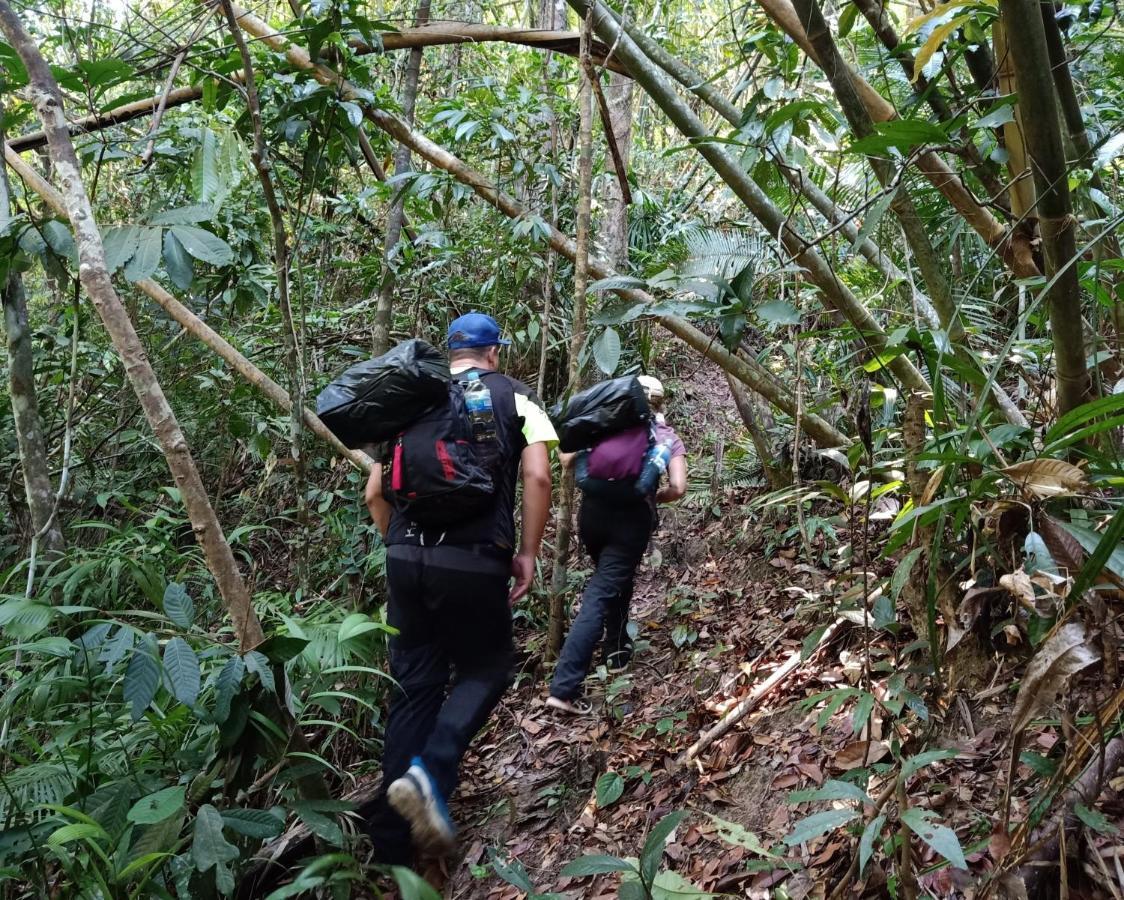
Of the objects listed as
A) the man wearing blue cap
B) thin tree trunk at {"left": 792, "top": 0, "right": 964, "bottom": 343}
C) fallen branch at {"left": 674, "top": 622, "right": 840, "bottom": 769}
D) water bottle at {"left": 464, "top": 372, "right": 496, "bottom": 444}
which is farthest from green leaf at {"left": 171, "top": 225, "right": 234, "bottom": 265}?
fallen branch at {"left": 674, "top": 622, "right": 840, "bottom": 769}

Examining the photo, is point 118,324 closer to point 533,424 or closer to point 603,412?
point 533,424

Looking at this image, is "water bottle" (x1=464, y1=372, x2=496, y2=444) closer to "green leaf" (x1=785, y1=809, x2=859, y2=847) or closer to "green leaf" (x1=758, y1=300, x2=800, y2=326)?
"green leaf" (x1=758, y1=300, x2=800, y2=326)

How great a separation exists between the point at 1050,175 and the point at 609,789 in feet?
8.26

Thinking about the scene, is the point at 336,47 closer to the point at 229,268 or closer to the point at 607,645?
the point at 229,268

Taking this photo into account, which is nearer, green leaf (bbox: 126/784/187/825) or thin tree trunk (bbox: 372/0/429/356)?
green leaf (bbox: 126/784/187/825)

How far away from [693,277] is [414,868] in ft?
7.60

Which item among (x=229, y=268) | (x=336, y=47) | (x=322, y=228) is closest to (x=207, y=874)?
(x=336, y=47)

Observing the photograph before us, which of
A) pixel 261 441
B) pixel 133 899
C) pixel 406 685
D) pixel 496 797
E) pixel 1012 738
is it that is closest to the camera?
pixel 1012 738

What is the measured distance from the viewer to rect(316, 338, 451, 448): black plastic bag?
297 centimetres

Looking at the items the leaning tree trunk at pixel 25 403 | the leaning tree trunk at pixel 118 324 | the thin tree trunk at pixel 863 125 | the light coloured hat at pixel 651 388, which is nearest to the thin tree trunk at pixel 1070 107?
the thin tree trunk at pixel 863 125

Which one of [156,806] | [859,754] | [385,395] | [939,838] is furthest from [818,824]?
[385,395]

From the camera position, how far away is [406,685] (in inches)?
120

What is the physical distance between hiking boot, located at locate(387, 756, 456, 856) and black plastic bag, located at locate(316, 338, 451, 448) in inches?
50.1

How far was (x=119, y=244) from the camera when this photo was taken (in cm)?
208
